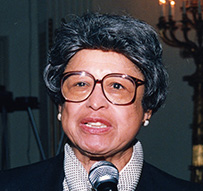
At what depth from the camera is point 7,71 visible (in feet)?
12.1

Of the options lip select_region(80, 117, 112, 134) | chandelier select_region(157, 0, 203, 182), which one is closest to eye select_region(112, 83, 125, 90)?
lip select_region(80, 117, 112, 134)

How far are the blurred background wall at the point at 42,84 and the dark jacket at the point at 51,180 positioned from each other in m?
1.85

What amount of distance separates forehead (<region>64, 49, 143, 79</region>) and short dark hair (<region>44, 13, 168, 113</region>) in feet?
0.05

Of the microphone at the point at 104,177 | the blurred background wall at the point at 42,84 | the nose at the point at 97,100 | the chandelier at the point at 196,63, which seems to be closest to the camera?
the microphone at the point at 104,177

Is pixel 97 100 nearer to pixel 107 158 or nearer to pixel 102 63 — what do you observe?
pixel 102 63

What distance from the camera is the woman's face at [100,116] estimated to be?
1130 millimetres

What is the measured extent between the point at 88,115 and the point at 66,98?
0.12 m

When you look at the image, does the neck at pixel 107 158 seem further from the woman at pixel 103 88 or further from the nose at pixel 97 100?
the nose at pixel 97 100

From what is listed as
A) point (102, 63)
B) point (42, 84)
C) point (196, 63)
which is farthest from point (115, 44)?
point (42, 84)

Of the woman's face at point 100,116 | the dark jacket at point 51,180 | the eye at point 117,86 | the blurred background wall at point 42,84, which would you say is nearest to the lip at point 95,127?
the woman's face at point 100,116

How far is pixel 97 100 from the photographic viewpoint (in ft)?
3.69

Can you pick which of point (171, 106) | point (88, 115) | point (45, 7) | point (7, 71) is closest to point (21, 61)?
point (7, 71)

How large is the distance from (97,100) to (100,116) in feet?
0.17

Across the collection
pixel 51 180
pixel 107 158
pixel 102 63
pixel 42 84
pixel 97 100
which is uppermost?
pixel 102 63
